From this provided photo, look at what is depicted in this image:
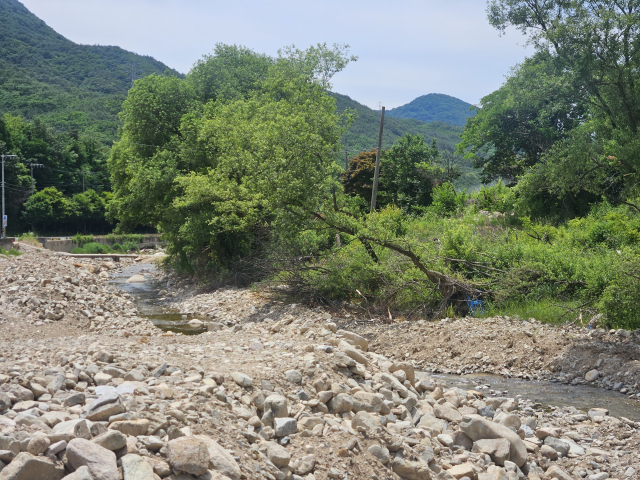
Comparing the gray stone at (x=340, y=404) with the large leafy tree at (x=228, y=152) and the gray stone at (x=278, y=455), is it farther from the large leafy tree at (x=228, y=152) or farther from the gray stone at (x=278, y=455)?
the large leafy tree at (x=228, y=152)

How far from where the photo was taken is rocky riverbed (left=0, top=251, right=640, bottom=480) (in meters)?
4.06

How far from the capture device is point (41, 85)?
86625 mm

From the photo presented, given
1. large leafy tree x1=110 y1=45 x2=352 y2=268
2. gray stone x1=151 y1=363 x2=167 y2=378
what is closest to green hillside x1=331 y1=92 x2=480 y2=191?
large leafy tree x1=110 y1=45 x2=352 y2=268

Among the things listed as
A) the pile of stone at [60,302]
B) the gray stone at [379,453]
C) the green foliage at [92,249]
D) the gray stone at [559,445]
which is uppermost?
the gray stone at [379,453]

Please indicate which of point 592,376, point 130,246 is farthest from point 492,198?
point 130,246

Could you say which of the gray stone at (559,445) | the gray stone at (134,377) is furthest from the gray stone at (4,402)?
the gray stone at (559,445)

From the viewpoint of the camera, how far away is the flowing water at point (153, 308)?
15.2 m

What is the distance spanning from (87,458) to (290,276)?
12.7 m

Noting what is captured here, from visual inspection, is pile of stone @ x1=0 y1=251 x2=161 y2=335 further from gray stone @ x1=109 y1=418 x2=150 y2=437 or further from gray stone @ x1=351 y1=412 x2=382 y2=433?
gray stone @ x1=109 y1=418 x2=150 y2=437

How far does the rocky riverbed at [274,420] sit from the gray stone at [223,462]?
0.4 inches

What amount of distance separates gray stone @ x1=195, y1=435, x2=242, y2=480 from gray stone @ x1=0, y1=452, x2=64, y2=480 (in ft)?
3.69

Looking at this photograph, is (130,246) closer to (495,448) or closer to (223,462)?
(495,448)

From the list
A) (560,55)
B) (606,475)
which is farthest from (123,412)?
(560,55)

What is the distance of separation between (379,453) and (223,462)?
1.72 metres
